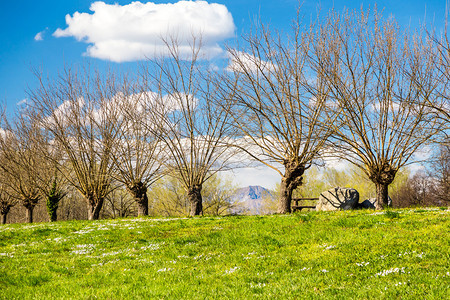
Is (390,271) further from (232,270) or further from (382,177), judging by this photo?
(382,177)

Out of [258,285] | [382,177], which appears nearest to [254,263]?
[258,285]

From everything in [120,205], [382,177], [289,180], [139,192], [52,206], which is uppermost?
[289,180]

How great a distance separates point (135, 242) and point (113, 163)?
1721 cm

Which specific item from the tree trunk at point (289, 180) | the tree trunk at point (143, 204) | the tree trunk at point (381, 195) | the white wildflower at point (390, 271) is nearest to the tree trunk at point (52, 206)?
the tree trunk at point (143, 204)

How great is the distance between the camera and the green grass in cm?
789

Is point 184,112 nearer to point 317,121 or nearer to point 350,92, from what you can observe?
point 317,121

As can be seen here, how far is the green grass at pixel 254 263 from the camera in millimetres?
7887

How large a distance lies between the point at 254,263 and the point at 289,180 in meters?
16.2

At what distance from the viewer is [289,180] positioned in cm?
2606

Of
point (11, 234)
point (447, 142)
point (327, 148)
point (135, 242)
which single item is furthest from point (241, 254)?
point (447, 142)

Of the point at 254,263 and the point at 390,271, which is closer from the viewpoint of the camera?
the point at 390,271

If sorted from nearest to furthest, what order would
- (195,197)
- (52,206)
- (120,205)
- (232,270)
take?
(232,270)
(195,197)
(52,206)
(120,205)

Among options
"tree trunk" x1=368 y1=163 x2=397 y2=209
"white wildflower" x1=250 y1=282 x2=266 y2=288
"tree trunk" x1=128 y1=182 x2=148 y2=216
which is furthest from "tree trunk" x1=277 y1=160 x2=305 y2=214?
"white wildflower" x1=250 y1=282 x2=266 y2=288

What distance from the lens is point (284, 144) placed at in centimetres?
2562
